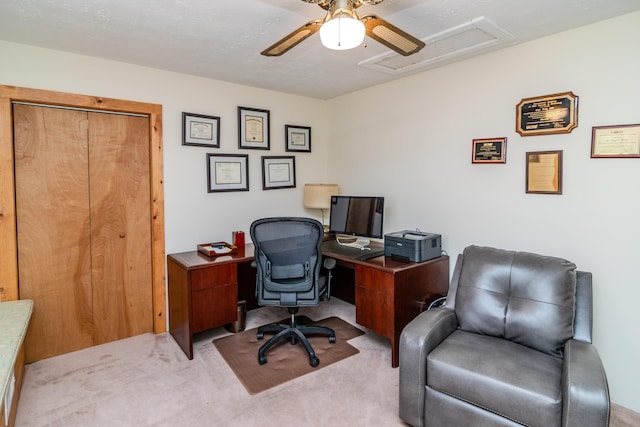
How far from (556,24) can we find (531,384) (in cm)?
205

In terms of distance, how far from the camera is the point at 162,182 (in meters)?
3.04

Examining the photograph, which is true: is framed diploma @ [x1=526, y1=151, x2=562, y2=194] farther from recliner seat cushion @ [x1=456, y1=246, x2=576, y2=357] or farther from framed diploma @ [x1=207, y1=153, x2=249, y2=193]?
framed diploma @ [x1=207, y1=153, x2=249, y2=193]

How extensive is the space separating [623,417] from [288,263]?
2.23 metres

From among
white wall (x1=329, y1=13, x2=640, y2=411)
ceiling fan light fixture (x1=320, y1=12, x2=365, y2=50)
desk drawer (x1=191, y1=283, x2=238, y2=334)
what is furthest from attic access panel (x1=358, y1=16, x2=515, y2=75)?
desk drawer (x1=191, y1=283, x2=238, y2=334)

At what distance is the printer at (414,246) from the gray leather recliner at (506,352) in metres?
0.44

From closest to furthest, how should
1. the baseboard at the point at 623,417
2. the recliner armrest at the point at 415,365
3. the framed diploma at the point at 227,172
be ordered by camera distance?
the recliner armrest at the point at 415,365 < the baseboard at the point at 623,417 < the framed diploma at the point at 227,172

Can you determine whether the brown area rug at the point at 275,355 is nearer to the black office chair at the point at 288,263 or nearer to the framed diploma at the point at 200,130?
the black office chair at the point at 288,263

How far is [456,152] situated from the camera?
2.88 metres

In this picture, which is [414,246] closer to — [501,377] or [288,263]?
[288,263]

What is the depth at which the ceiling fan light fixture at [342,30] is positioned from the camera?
4.67 ft

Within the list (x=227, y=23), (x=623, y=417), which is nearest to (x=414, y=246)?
(x=623, y=417)

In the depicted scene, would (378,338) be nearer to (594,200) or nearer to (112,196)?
(594,200)

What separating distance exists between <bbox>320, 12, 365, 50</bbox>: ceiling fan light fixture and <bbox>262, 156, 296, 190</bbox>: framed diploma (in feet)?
7.51

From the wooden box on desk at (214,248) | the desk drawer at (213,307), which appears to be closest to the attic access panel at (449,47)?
the wooden box on desk at (214,248)
